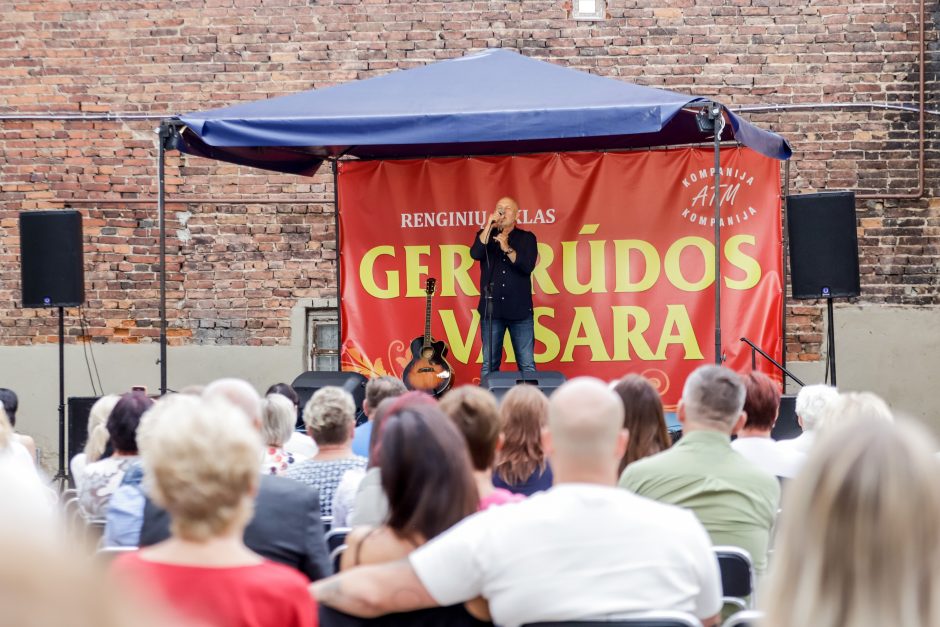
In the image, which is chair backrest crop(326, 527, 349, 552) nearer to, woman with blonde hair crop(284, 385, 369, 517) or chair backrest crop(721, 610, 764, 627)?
woman with blonde hair crop(284, 385, 369, 517)

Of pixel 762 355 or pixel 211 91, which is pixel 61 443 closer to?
pixel 211 91

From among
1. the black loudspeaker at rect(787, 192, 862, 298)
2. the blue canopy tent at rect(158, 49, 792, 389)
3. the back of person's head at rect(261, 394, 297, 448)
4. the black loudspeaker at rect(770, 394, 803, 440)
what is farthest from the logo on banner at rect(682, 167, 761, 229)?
the back of person's head at rect(261, 394, 297, 448)

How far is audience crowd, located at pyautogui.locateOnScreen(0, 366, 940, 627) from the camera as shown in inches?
56.0

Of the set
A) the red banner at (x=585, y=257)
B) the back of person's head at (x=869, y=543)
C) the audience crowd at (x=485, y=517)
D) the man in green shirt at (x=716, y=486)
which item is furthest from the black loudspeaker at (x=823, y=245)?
the back of person's head at (x=869, y=543)

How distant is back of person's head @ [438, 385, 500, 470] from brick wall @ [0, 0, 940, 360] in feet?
19.8

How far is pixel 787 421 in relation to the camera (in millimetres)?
6773

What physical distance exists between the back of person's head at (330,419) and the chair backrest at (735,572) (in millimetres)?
1493

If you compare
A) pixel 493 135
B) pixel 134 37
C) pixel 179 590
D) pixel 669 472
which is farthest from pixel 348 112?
pixel 179 590

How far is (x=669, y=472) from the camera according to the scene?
10.1ft

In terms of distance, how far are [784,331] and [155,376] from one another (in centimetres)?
488

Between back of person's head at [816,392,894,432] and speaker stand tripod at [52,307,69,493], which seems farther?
speaker stand tripod at [52,307,69,493]

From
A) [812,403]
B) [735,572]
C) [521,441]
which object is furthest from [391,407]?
[812,403]

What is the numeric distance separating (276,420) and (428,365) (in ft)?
12.8

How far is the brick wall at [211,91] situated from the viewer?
8.80 metres
